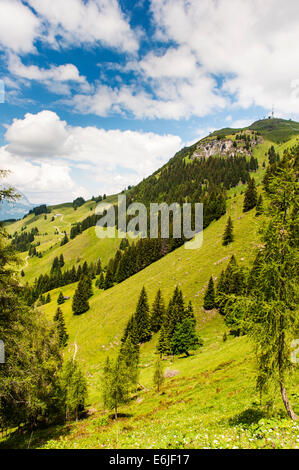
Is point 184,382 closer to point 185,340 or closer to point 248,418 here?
point 185,340

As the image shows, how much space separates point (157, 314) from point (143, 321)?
5.25 m

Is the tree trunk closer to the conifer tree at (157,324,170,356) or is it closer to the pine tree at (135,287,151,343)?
the conifer tree at (157,324,170,356)

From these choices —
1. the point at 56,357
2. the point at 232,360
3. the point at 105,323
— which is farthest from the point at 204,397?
the point at 105,323

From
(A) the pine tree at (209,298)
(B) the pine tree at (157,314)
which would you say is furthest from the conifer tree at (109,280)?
(A) the pine tree at (209,298)

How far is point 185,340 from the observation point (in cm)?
5453

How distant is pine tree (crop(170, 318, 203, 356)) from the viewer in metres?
54.0

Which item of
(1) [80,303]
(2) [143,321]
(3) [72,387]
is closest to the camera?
(3) [72,387]

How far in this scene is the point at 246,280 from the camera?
1202 centimetres

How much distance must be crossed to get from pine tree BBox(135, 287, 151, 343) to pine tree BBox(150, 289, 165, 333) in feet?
5.98

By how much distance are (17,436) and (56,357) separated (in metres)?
12.7

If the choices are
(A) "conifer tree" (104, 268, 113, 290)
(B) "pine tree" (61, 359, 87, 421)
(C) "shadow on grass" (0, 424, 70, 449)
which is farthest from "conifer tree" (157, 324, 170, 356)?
(A) "conifer tree" (104, 268, 113, 290)

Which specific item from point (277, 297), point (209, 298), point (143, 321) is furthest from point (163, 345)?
point (277, 297)

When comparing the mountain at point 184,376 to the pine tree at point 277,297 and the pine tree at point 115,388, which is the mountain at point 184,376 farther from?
the pine tree at point 115,388

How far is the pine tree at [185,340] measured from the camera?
2126 inches
